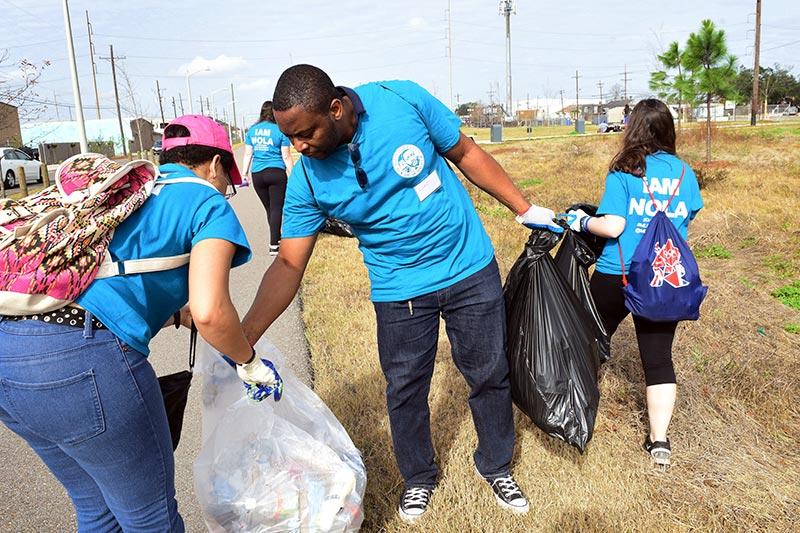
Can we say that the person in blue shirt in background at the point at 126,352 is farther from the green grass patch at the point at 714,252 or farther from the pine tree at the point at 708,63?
the pine tree at the point at 708,63

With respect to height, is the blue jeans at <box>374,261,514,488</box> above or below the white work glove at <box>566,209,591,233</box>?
below

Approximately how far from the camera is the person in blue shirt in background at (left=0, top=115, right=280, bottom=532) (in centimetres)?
158

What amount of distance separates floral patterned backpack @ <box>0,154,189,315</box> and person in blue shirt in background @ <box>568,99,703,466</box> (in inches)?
78.2

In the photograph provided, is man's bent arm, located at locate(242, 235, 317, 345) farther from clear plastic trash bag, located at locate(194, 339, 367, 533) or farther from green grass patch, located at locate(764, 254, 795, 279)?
green grass patch, located at locate(764, 254, 795, 279)

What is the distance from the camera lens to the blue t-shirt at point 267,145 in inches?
289

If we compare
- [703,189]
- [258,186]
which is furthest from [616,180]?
[703,189]

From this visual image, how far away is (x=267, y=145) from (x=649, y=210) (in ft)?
17.4

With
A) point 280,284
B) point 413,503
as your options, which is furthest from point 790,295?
point 280,284

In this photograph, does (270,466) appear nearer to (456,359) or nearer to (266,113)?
(456,359)

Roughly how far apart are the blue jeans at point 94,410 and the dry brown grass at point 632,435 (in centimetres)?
119

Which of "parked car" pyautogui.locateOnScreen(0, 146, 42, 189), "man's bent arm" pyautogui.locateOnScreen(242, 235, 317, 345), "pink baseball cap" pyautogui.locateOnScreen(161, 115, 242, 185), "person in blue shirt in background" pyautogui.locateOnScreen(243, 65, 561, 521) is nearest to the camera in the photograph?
"pink baseball cap" pyautogui.locateOnScreen(161, 115, 242, 185)

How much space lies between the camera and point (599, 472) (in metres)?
2.87

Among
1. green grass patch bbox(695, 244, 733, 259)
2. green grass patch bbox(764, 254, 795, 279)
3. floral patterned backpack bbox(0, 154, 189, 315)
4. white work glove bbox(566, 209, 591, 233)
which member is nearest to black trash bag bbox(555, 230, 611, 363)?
white work glove bbox(566, 209, 591, 233)

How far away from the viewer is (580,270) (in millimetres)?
3094
